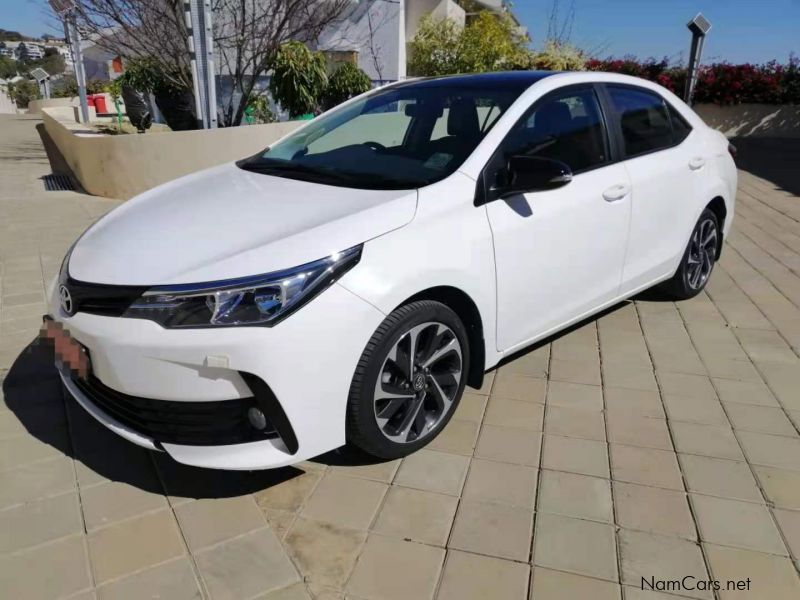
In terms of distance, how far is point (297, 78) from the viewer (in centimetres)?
1118

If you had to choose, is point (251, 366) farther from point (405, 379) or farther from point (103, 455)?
point (103, 455)

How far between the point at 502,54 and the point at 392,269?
65.7 ft

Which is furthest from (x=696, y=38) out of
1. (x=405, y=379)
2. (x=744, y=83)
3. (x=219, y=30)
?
(x=405, y=379)

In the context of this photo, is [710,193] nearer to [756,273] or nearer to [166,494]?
[756,273]

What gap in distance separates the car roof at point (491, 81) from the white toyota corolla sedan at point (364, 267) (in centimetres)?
2

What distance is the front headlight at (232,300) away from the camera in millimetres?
2266

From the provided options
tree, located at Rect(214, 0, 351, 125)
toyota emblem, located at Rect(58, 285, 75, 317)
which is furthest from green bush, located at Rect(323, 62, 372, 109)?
toyota emblem, located at Rect(58, 285, 75, 317)

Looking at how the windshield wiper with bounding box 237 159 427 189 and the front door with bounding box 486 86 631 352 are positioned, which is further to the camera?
the front door with bounding box 486 86 631 352

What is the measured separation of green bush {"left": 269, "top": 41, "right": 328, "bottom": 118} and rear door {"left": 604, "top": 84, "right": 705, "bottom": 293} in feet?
26.8

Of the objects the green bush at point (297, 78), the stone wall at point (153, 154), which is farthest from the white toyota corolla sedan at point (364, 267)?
the green bush at point (297, 78)

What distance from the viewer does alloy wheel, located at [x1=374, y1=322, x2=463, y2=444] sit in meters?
2.64

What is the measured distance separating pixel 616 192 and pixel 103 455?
2957 mm

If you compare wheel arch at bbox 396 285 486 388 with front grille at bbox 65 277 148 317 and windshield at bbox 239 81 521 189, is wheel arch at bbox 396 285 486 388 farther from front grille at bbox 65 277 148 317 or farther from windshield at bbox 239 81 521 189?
front grille at bbox 65 277 148 317

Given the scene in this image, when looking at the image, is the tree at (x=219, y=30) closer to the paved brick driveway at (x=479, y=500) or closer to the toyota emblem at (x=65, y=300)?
the paved brick driveway at (x=479, y=500)
